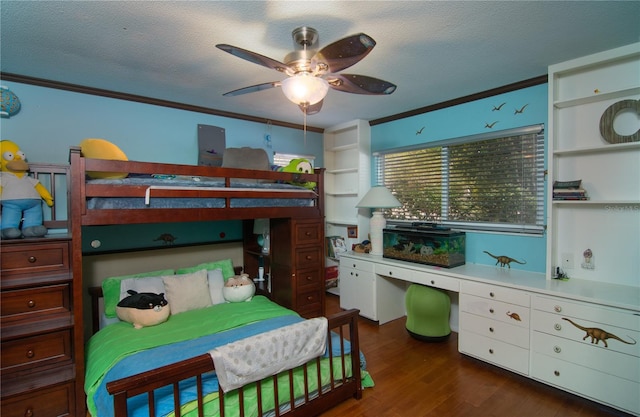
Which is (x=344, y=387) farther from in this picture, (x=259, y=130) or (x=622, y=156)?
(x=259, y=130)

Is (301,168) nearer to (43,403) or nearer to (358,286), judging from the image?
(358,286)

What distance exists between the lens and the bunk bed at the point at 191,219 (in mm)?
1520

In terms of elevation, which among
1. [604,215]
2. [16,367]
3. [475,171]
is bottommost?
[16,367]

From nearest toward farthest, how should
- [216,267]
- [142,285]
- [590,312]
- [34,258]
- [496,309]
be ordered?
[34,258] → [590,312] → [496,309] → [142,285] → [216,267]

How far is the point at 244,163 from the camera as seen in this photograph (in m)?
2.64

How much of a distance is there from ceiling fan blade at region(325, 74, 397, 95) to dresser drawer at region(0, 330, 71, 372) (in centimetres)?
218

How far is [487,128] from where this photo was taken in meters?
2.94

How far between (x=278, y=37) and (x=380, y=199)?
6.47 ft

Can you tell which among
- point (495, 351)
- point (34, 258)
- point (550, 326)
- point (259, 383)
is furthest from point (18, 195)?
point (550, 326)

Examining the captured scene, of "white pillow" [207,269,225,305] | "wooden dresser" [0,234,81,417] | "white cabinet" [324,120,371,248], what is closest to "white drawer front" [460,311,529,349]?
"white cabinet" [324,120,371,248]

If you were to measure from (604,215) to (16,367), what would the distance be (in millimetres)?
3939

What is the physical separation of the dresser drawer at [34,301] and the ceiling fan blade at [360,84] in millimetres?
2034

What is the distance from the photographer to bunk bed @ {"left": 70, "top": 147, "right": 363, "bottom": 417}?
152 cm

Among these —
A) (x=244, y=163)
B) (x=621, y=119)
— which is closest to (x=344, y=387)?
(x=244, y=163)
